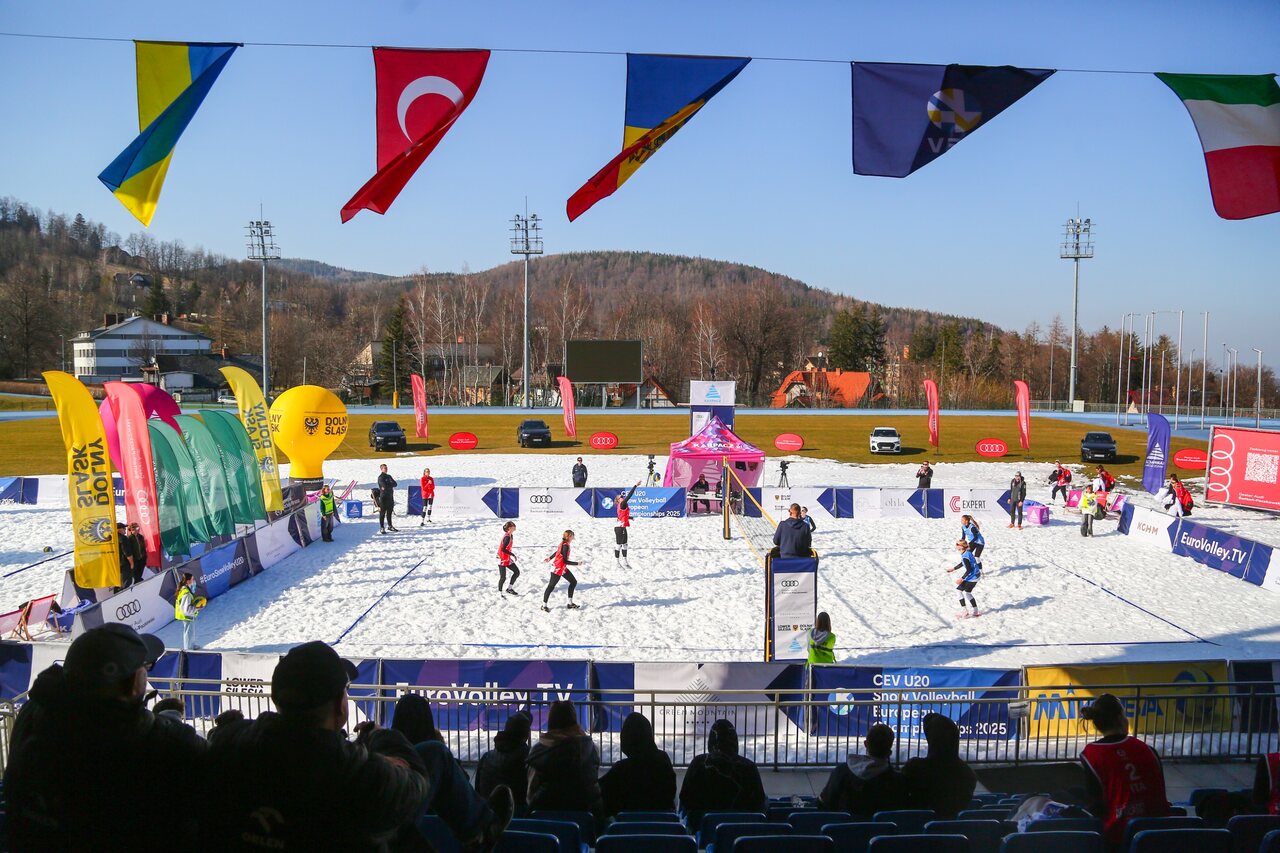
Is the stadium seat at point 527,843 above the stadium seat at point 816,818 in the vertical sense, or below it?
above

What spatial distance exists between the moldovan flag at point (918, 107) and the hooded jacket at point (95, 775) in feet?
26.4

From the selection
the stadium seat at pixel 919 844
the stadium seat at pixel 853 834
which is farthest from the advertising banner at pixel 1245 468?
the stadium seat at pixel 919 844

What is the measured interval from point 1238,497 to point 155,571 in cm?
3010

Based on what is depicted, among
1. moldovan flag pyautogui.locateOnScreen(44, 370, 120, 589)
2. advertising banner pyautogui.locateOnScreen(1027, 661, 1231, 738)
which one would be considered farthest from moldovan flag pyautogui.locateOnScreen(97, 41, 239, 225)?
advertising banner pyautogui.locateOnScreen(1027, 661, 1231, 738)

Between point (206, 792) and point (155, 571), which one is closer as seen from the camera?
point (206, 792)

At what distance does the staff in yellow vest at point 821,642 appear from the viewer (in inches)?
407

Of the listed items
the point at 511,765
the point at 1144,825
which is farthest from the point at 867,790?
the point at 511,765

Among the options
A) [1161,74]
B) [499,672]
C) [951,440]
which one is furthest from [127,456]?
[951,440]

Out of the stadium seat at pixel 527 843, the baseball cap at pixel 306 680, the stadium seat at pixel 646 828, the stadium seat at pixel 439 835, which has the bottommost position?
the stadium seat at pixel 646 828

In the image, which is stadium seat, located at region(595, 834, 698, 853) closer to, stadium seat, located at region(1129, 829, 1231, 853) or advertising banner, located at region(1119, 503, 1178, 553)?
stadium seat, located at region(1129, 829, 1231, 853)

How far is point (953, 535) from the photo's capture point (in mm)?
22156

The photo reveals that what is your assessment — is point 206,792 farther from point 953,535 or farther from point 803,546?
point 953,535

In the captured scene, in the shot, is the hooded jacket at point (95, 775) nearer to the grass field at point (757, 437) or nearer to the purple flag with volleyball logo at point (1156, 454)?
the purple flag with volleyball logo at point (1156, 454)

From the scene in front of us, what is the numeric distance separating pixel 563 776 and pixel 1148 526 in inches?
847
